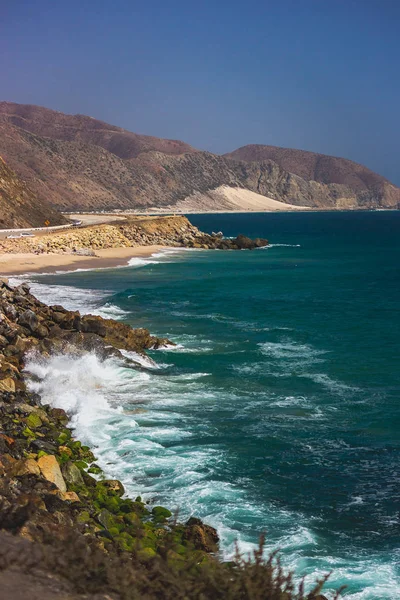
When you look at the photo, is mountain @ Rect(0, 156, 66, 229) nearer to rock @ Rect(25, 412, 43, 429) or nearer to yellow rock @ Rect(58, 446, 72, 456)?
rock @ Rect(25, 412, 43, 429)

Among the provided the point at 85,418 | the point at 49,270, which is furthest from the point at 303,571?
the point at 49,270

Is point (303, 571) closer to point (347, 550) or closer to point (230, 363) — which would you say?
point (347, 550)

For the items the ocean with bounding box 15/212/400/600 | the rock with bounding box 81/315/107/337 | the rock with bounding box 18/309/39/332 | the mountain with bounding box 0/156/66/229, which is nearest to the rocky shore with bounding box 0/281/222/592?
the ocean with bounding box 15/212/400/600

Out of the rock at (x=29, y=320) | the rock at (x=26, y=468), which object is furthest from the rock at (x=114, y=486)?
the rock at (x=29, y=320)

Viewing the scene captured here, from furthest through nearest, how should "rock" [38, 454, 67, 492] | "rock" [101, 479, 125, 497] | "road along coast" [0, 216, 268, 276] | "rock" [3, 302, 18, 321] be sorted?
"road along coast" [0, 216, 268, 276]
"rock" [3, 302, 18, 321]
"rock" [101, 479, 125, 497]
"rock" [38, 454, 67, 492]

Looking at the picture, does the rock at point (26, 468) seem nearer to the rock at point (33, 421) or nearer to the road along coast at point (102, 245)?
the rock at point (33, 421)
